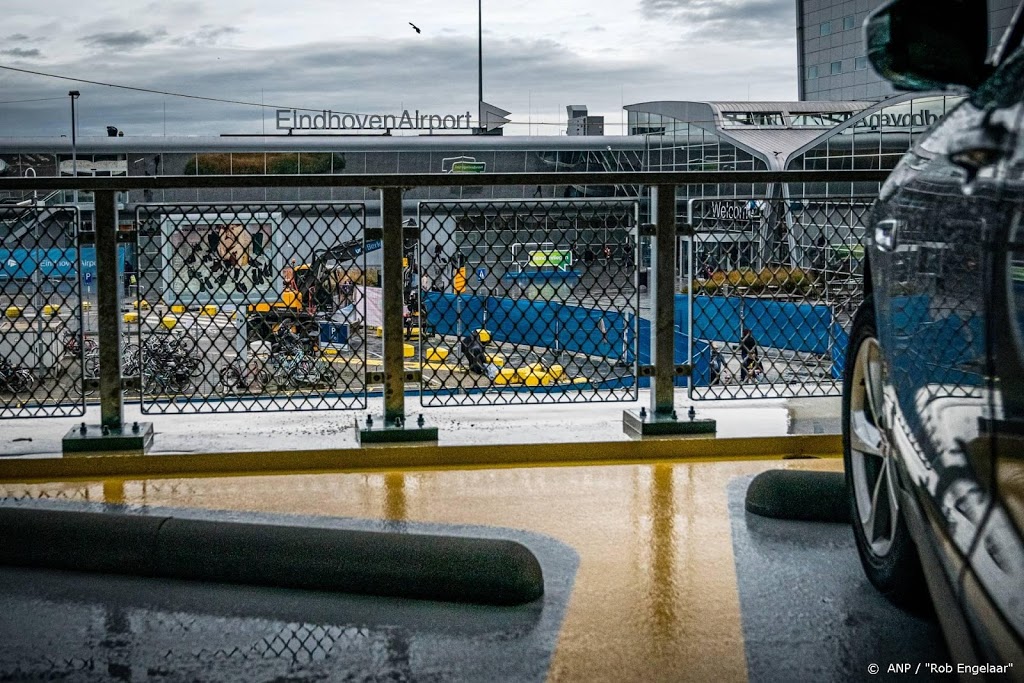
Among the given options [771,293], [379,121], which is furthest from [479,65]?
[771,293]

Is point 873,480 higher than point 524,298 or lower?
lower

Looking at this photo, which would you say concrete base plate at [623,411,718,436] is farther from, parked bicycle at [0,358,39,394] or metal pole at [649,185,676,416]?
parked bicycle at [0,358,39,394]

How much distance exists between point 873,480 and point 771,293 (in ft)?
7.41

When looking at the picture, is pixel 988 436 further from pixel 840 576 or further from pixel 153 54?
→ pixel 153 54

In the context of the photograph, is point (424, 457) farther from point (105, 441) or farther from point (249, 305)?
point (105, 441)

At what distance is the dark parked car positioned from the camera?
131 cm

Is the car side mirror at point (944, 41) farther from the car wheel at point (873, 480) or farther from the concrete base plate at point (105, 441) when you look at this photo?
the concrete base plate at point (105, 441)

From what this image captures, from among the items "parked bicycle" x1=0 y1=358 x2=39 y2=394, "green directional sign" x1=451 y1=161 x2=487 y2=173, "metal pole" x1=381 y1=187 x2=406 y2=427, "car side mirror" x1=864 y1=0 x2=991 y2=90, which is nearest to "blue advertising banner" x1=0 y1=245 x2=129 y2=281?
"parked bicycle" x1=0 y1=358 x2=39 y2=394

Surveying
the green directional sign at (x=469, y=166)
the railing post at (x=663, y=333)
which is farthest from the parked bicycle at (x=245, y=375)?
the green directional sign at (x=469, y=166)

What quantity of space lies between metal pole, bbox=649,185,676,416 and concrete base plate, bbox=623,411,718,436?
0.18 ft

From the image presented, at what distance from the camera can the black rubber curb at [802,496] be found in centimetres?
299

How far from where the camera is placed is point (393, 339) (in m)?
4.07

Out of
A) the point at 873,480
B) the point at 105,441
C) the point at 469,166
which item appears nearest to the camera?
the point at 873,480

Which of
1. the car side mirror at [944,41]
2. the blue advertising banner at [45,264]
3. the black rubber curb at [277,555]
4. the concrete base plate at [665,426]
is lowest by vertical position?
the black rubber curb at [277,555]
